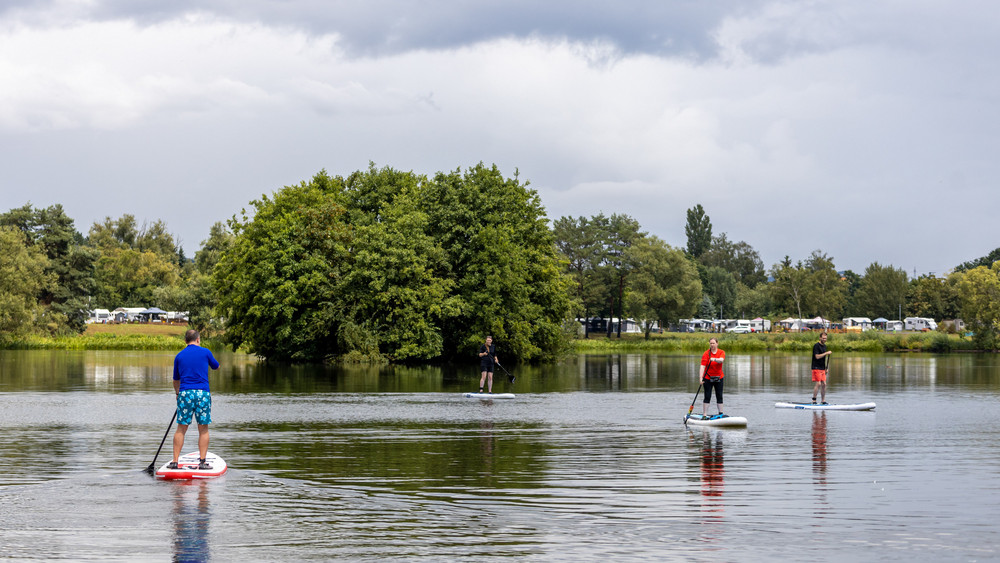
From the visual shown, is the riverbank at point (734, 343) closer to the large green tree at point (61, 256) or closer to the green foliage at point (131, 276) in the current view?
the large green tree at point (61, 256)

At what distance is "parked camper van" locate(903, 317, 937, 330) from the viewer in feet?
481

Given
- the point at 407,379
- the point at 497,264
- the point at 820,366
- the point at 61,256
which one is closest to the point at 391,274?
the point at 497,264

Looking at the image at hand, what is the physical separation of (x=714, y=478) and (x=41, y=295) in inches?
4093

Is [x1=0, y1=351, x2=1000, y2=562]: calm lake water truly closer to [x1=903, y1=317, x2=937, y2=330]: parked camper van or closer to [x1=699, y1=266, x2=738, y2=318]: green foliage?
[x1=903, y1=317, x2=937, y2=330]: parked camper van

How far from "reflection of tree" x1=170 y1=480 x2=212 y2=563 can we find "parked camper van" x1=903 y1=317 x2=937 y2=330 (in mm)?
147367

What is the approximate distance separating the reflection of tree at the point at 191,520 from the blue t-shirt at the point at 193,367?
1.47 meters

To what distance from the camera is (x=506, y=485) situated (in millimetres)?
13875

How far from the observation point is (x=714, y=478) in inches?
575

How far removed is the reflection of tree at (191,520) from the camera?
9.63 metres

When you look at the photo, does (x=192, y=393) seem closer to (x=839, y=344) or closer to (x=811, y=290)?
(x=839, y=344)

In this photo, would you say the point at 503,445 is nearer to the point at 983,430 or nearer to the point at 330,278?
the point at 983,430

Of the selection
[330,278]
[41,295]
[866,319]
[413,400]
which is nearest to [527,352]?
[330,278]

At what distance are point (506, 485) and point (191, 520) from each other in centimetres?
456

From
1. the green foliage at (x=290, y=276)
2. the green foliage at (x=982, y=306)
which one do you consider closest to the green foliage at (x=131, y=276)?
the green foliage at (x=290, y=276)
